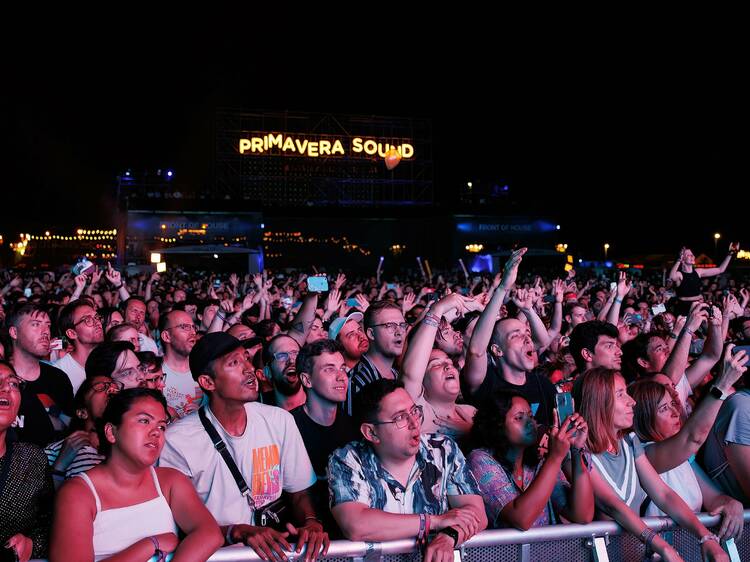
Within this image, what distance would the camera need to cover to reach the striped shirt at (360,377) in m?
4.79

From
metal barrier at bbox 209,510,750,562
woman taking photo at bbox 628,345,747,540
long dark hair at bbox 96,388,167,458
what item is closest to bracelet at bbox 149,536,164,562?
metal barrier at bbox 209,510,750,562

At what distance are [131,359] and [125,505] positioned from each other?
6.50 ft

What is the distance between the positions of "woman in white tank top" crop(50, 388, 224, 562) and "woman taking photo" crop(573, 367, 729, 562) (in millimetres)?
1794

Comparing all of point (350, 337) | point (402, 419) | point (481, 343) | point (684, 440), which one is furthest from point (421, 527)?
point (350, 337)

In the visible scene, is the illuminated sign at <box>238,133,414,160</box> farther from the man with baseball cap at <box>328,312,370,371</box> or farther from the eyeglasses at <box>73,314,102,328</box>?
the man with baseball cap at <box>328,312,370,371</box>

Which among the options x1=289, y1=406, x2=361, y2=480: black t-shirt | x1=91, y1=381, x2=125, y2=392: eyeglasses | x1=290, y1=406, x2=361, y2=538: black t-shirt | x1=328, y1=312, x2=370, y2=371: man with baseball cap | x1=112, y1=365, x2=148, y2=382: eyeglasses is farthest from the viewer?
x1=328, y1=312, x2=370, y2=371: man with baseball cap

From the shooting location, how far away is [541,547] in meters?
2.99

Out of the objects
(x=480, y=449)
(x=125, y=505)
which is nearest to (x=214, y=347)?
(x=125, y=505)

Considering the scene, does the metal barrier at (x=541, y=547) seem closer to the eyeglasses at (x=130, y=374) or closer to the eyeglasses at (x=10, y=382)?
the eyeglasses at (x=10, y=382)

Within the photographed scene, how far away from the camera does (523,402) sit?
3.63 m

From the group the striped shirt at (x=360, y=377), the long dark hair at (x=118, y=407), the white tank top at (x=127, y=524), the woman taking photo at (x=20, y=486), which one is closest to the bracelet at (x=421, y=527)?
the white tank top at (x=127, y=524)

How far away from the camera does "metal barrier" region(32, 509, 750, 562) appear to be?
2828 millimetres

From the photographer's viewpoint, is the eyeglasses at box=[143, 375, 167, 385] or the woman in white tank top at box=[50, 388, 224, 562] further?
the eyeglasses at box=[143, 375, 167, 385]

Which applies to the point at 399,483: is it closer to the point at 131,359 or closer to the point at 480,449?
the point at 480,449
